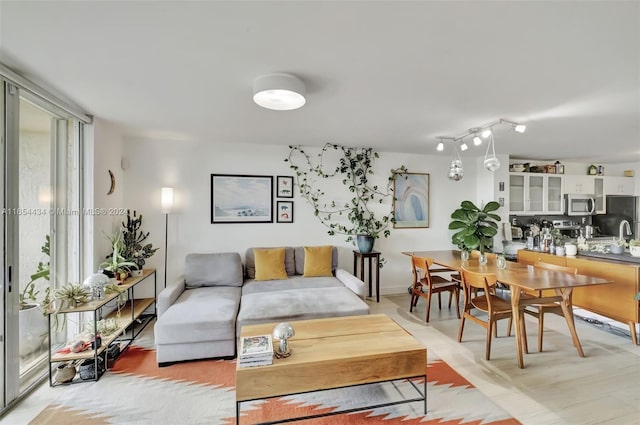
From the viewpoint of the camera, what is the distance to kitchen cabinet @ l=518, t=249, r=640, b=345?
2893 mm

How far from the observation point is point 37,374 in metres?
2.25

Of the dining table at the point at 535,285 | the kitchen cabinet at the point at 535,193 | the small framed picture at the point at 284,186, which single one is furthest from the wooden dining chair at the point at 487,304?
the kitchen cabinet at the point at 535,193

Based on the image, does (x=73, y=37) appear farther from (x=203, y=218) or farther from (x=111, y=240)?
(x=203, y=218)

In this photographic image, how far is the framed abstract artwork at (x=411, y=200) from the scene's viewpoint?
4582 millimetres

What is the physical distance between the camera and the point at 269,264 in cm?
366

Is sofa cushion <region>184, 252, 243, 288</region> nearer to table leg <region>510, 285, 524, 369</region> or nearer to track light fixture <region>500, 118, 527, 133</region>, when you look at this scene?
table leg <region>510, 285, 524, 369</region>

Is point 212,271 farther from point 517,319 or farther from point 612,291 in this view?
point 612,291

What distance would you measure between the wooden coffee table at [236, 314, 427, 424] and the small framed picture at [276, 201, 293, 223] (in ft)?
6.89

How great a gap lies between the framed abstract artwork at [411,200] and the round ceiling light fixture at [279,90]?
2853 millimetres

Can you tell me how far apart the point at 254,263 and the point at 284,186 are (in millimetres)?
1163

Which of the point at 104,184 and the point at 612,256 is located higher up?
the point at 104,184

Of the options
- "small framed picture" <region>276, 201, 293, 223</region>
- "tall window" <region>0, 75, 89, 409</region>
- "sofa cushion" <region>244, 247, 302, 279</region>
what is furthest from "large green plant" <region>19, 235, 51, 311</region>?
"small framed picture" <region>276, 201, 293, 223</region>

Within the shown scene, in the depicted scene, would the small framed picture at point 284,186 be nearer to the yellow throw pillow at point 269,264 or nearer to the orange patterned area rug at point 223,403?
the yellow throw pillow at point 269,264

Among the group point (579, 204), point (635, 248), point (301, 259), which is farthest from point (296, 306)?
point (579, 204)
